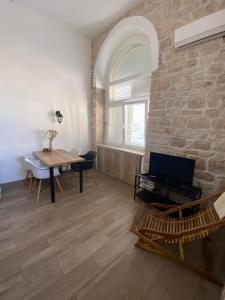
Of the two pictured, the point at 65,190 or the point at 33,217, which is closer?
the point at 33,217

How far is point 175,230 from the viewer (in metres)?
1.81

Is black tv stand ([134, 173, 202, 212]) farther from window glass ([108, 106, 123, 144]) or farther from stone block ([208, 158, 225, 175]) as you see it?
window glass ([108, 106, 123, 144])

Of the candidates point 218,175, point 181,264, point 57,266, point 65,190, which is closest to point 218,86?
point 218,175

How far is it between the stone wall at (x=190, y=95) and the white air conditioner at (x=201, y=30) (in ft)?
0.43

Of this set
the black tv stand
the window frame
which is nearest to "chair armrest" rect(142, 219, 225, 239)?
the black tv stand

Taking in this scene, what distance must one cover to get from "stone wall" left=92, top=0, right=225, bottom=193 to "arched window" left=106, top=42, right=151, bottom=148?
0.65 metres

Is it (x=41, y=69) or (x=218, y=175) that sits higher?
(x=41, y=69)

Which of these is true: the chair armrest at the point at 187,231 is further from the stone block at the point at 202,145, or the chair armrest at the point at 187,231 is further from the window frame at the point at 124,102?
the window frame at the point at 124,102

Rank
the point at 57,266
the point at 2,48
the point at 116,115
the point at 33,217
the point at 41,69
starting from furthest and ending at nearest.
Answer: the point at 116,115, the point at 41,69, the point at 2,48, the point at 33,217, the point at 57,266

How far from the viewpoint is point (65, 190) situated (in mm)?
3254

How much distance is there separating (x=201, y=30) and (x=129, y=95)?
200 centimetres

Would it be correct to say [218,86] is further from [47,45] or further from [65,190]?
[47,45]

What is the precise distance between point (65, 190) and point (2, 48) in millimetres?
3125

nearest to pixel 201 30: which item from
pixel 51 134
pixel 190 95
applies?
pixel 190 95
